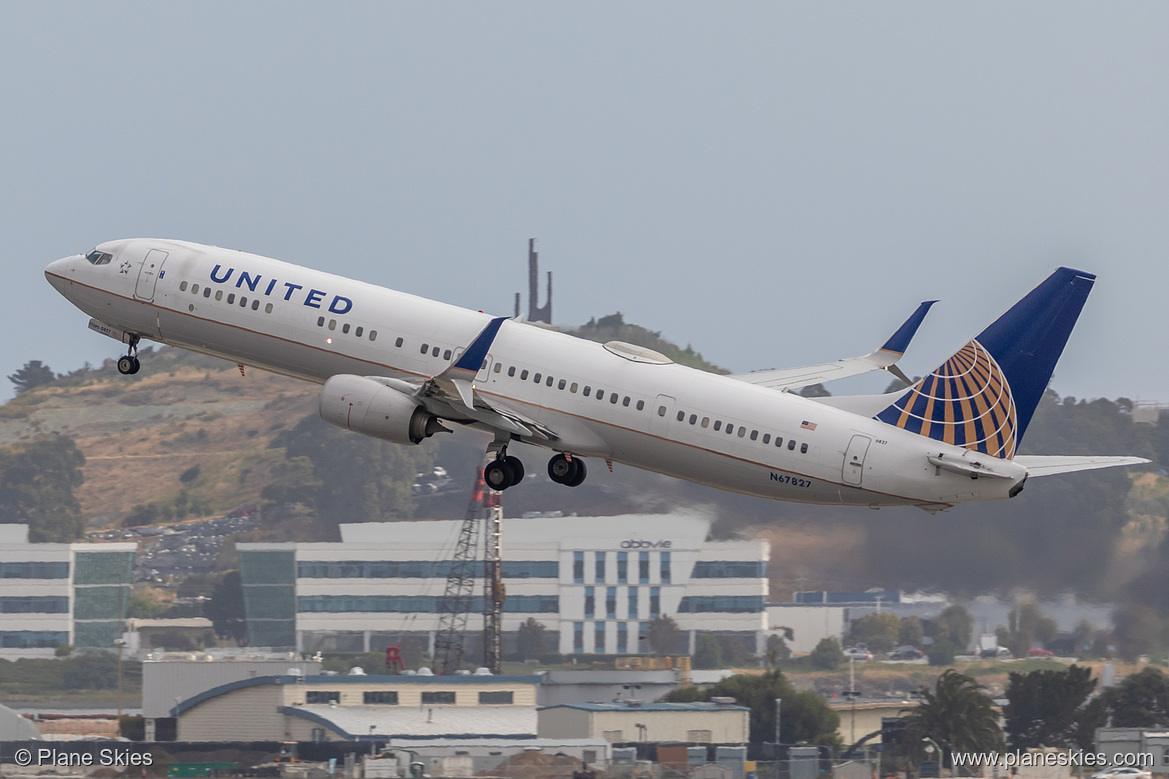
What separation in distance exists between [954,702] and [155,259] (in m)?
42.4

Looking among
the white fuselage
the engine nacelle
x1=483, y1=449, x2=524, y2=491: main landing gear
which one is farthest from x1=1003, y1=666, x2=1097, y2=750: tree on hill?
the engine nacelle

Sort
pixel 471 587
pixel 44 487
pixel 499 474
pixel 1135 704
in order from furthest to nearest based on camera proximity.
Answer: pixel 44 487 < pixel 471 587 < pixel 1135 704 < pixel 499 474

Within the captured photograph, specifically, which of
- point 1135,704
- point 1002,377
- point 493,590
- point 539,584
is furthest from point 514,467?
point 539,584

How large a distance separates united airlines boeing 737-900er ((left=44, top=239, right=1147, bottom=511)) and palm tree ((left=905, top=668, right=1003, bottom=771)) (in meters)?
31.0

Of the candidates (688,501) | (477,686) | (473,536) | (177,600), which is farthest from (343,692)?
(177,600)

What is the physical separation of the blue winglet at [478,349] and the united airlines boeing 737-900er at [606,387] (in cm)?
6

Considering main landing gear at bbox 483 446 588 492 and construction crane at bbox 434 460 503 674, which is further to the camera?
construction crane at bbox 434 460 503 674

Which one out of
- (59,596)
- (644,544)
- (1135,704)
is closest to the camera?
(1135,704)

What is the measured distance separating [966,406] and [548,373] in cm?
1048

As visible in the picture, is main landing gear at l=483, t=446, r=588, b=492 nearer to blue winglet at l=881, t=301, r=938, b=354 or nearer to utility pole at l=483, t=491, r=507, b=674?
blue winglet at l=881, t=301, r=938, b=354

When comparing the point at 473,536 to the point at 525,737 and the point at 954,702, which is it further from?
the point at 954,702

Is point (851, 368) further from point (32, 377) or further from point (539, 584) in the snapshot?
point (32, 377)

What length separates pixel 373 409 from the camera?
135 feet

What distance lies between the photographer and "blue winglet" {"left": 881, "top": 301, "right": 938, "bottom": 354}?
4300cm
